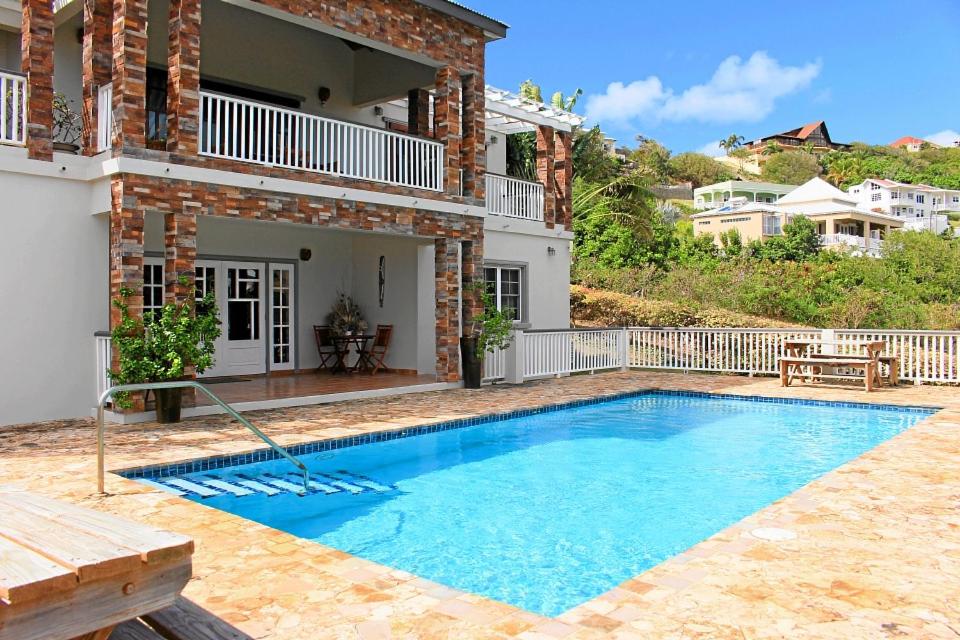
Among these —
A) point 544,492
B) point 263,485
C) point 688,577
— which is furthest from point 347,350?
point 688,577

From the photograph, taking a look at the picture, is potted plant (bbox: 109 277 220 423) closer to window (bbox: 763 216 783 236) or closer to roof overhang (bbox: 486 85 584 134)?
roof overhang (bbox: 486 85 584 134)

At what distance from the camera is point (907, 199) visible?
66625 millimetres

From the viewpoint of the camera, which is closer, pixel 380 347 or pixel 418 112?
pixel 418 112

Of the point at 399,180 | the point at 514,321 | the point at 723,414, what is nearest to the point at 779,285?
the point at 514,321

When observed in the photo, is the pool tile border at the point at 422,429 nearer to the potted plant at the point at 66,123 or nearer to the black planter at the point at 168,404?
the black planter at the point at 168,404

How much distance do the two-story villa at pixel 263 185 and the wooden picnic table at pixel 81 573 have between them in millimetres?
6643

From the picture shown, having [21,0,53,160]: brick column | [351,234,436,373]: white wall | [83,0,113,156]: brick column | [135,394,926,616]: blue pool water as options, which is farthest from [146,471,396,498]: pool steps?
[351,234,436,373]: white wall

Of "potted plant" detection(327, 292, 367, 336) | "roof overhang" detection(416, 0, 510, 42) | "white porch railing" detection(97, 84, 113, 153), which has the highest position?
"roof overhang" detection(416, 0, 510, 42)

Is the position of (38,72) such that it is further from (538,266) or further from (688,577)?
(538,266)

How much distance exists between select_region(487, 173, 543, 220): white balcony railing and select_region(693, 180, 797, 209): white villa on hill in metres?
50.2

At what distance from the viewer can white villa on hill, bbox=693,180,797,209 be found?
63.8 meters

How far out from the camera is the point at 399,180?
12.0m

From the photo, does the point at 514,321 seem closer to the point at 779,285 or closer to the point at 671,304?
the point at 671,304

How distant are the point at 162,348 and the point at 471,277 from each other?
568 cm
